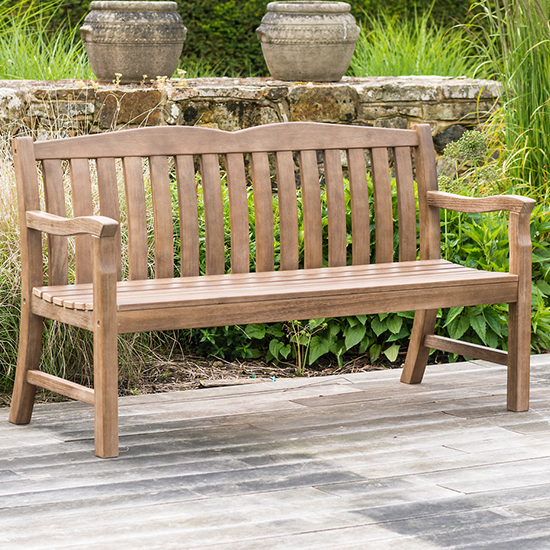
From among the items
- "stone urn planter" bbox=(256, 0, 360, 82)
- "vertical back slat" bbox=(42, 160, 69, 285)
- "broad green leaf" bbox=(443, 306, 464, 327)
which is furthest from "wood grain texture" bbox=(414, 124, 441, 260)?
"stone urn planter" bbox=(256, 0, 360, 82)

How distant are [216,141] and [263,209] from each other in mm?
299

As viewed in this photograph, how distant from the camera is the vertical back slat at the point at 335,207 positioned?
3553 millimetres

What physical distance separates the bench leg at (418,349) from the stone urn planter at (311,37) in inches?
118

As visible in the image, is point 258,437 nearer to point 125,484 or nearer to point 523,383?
point 125,484

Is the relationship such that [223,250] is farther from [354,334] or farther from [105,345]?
[354,334]

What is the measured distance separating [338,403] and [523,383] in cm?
68

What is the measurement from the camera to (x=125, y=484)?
2643 mm

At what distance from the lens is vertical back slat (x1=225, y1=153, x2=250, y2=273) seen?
3.37 m

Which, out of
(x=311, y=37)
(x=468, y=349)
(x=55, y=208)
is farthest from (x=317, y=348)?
(x=311, y=37)

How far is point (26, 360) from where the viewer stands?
10.3 feet

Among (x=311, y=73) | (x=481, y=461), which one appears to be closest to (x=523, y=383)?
(x=481, y=461)

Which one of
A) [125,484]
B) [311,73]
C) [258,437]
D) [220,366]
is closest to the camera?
[125,484]

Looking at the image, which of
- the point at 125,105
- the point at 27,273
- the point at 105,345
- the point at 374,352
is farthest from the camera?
the point at 125,105

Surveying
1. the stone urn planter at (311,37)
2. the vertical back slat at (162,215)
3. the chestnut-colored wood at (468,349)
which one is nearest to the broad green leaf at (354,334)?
the chestnut-colored wood at (468,349)
